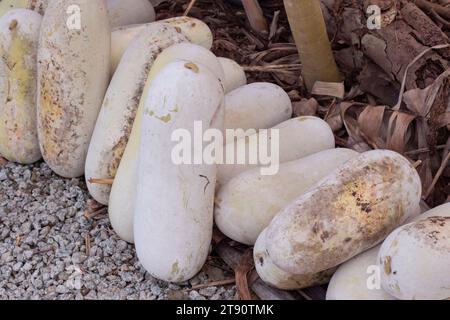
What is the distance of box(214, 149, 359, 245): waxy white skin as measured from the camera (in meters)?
1.53

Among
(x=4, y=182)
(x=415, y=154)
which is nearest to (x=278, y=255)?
(x=415, y=154)

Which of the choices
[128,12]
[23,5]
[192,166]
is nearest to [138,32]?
[128,12]

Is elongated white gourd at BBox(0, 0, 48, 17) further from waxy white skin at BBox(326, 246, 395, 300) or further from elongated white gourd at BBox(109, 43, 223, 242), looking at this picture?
waxy white skin at BBox(326, 246, 395, 300)

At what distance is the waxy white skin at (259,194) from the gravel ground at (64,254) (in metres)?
0.11

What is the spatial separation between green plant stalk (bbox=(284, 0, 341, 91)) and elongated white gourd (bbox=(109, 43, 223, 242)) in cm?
27

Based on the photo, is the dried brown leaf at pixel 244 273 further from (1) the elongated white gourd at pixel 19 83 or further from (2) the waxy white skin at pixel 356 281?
(1) the elongated white gourd at pixel 19 83

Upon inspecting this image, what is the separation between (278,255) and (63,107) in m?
0.68

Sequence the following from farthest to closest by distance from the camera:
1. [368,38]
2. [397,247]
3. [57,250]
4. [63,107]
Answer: [368,38] < [63,107] < [57,250] < [397,247]

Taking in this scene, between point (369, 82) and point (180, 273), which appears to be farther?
point (369, 82)

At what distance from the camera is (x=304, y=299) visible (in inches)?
58.4

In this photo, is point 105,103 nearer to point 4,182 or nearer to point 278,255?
point 4,182

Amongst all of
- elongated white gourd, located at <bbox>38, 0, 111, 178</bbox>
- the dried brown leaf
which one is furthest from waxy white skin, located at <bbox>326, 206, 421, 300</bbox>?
elongated white gourd, located at <bbox>38, 0, 111, 178</bbox>

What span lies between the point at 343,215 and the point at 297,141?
1.13 ft

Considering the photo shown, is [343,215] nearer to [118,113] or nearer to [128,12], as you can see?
[118,113]
